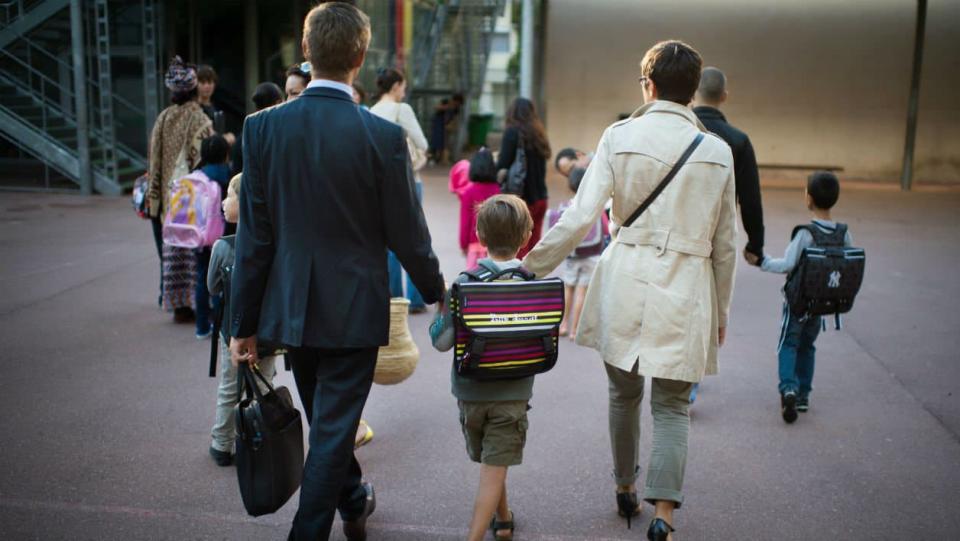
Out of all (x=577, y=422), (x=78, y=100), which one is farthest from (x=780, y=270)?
(x=78, y=100)

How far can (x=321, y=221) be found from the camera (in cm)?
278

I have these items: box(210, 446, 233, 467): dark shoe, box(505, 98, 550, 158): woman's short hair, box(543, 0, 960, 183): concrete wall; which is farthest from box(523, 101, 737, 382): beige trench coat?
box(543, 0, 960, 183): concrete wall

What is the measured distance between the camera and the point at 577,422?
15.5 ft

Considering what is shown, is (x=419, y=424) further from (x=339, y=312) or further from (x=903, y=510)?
(x=903, y=510)

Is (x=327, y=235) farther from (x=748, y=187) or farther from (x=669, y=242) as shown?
(x=748, y=187)

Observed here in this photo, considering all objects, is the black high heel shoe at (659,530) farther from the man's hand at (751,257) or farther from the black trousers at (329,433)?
the man's hand at (751,257)

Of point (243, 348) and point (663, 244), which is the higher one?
point (663, 244)

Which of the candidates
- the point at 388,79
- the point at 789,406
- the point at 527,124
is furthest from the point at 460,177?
the point at 789,406

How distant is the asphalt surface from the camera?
11.6ft

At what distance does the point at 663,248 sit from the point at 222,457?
2.25 meters

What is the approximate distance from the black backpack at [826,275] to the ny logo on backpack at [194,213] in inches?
140

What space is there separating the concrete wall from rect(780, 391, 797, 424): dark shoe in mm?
15648

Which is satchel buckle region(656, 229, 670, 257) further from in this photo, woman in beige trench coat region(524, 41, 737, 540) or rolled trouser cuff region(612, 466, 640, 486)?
rolled trouser cuff region(612, 466, 640, 486)

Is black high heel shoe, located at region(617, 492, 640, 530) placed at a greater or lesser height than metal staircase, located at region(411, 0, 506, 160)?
lesser
